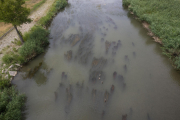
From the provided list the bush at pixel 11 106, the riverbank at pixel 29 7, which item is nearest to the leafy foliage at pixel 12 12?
the riverbank at pixel 29 7

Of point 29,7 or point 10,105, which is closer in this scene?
point 10,105

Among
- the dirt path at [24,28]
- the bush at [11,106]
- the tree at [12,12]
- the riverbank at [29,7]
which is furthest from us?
the riverbank at [29,7]

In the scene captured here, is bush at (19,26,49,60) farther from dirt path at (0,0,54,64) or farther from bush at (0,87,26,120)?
bush at (0,87,26,120)

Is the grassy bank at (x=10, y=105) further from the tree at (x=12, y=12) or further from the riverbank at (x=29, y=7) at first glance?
the riverbank at (x=29, y=7)

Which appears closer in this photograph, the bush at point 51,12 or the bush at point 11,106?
the bush at point 11,106

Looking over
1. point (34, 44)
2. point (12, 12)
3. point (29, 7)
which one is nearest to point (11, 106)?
point (34, 44)

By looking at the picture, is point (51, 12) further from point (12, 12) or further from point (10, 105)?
point (10, 105)

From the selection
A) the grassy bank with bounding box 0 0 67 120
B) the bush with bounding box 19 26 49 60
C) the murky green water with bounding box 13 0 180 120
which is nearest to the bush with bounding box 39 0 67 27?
the grassy bank with bounding box 0 0 67 120
